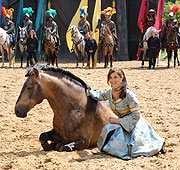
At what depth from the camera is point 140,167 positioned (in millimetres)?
3441

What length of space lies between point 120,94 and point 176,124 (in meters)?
2.00

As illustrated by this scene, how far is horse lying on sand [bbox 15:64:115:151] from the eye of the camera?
13.1 ft

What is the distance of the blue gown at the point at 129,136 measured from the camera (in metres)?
3.81

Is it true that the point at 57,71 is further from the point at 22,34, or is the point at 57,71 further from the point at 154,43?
the point at 22,34

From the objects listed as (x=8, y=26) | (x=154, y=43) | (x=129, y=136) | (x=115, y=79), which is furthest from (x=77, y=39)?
(x=129, y=136)

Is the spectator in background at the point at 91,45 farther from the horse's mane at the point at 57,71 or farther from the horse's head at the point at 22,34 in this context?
the horse's mane at the point at 57,71

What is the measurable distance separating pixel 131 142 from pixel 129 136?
3.3 inches

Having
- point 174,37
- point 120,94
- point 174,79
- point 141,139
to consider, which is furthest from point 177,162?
point 174,37

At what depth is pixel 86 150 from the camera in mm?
4117

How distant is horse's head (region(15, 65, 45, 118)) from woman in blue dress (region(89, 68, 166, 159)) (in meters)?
0.79

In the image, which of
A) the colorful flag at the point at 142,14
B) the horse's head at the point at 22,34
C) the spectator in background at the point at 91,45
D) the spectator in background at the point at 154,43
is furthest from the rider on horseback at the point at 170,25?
the horse's head at the point at 22,34

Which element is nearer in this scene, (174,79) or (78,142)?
(78,142)

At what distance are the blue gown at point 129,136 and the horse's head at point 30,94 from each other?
0.83 meters

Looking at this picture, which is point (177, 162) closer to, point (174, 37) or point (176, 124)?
point (176, 124)
